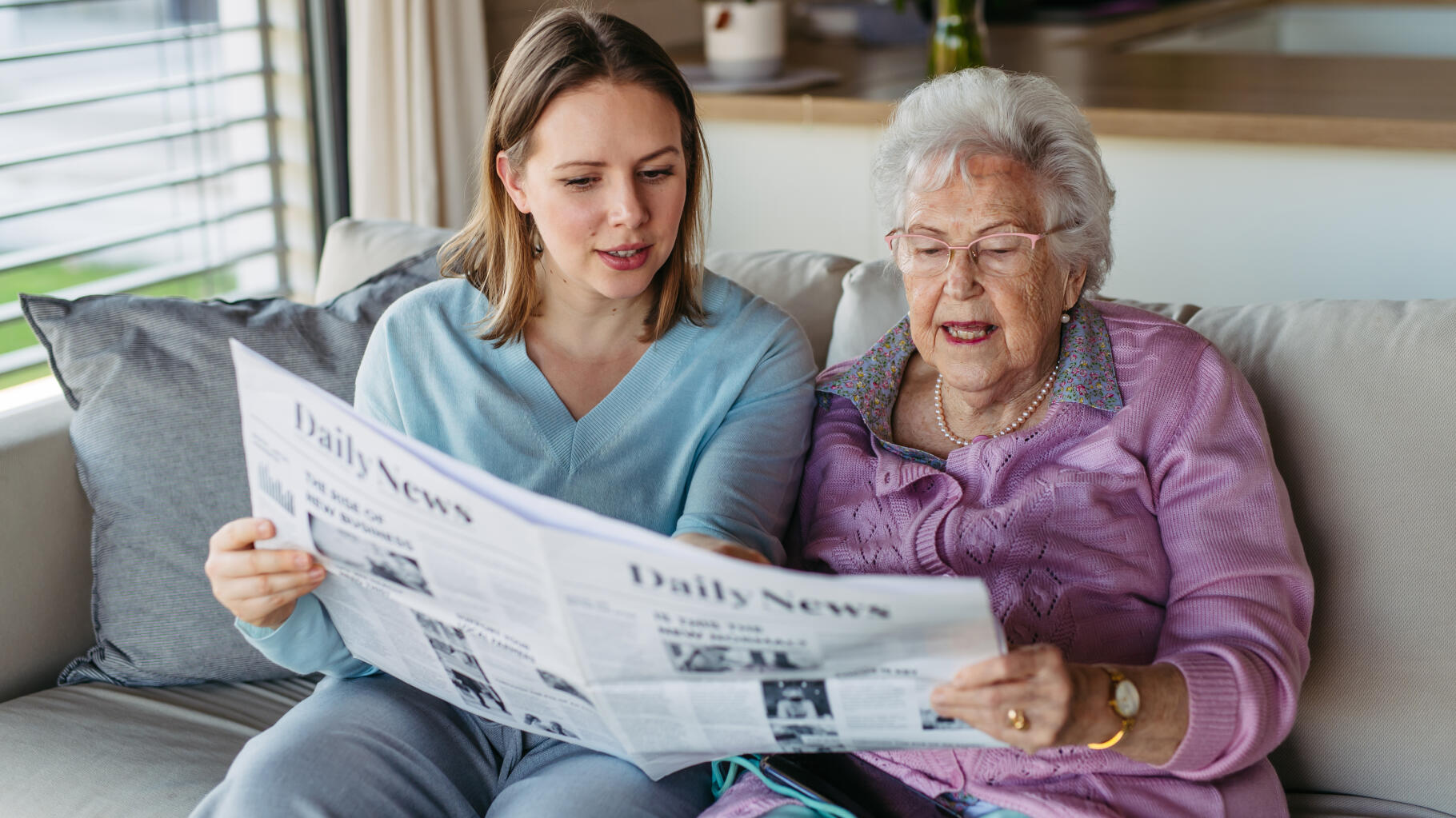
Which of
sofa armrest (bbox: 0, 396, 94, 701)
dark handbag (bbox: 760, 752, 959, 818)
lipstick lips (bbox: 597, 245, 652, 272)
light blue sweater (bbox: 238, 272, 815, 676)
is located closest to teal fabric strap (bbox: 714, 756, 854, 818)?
dark handbag (bbox: 760, 752, 959, 818)

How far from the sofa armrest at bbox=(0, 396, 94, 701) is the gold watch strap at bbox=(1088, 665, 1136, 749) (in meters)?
1.30

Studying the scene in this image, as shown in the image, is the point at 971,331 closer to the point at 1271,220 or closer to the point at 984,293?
the point at 984,293

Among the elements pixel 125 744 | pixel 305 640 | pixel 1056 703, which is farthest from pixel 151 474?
pixel 1056 703

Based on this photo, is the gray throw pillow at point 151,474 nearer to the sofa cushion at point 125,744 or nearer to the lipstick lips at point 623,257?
the sofa cushion at point 125,744

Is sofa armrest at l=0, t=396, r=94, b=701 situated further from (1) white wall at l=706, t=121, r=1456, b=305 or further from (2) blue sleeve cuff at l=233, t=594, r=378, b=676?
(1) white wall at l=706, t=121, r=1456, b=305

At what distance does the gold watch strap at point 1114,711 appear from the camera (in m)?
1.06

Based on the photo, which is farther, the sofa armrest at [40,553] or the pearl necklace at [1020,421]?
the sofa armrest at [40,553]

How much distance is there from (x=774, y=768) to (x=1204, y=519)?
0.48 meters

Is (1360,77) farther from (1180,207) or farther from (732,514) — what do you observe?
(732,514)

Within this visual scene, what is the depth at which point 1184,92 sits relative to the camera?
8.57 feet

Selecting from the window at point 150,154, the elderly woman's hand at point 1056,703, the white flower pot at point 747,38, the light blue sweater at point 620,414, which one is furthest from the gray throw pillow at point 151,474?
the white flower pot at point 747,38

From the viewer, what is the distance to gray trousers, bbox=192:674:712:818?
1.21 m

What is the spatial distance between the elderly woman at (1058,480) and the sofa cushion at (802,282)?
0.29 meters

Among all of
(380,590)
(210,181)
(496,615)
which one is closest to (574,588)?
(496,615)
